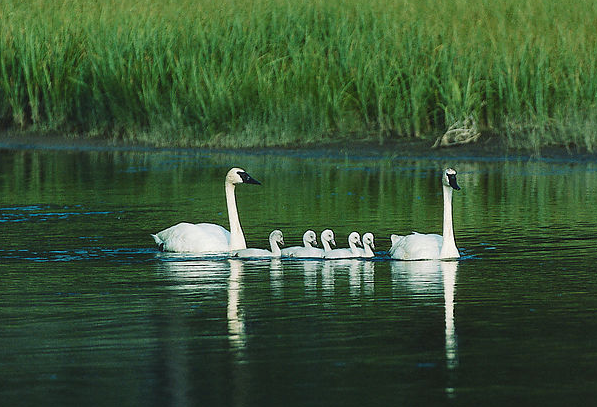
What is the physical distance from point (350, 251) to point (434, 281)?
65.6 inches

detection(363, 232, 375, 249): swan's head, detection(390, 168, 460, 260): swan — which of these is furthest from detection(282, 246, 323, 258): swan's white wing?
detection(390, 168, 460, 260): swan

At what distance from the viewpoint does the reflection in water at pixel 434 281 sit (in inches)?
335

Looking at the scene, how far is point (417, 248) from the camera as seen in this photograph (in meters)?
12.2

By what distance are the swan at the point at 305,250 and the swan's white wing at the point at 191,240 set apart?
2.58 feet

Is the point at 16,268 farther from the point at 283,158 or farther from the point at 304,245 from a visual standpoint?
the point at 283,158

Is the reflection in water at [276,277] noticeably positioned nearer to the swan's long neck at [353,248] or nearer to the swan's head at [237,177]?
the swan's long neck at [353,248]

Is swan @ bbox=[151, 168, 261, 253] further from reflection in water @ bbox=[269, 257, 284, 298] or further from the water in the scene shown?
reflection in water @ bbox=[269, 257, 284, 298]

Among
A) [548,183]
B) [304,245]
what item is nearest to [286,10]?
[548,183]

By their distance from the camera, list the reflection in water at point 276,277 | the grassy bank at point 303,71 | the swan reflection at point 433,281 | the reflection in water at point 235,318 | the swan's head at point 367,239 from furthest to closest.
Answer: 1. the grassy bank at point 303,71
2. the swan's head at point 367,239
3. the reflection in water at point 276,277
4. the swan reflection at point 433,281
5. the reflection in water at point 235,318

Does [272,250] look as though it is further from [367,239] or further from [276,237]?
[367,239]

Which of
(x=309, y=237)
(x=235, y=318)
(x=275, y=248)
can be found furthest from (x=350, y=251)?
(x=235, y=318)

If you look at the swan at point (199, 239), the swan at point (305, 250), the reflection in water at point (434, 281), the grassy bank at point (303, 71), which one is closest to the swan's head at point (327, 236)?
the swan at point (305, 250)

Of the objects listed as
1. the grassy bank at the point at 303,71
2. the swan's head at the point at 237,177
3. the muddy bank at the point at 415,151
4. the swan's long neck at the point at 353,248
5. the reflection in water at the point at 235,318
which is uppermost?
the grassy bank at the point at 303,71

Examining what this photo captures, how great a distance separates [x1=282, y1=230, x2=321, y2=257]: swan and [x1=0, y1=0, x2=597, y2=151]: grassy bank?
8.38 meters
